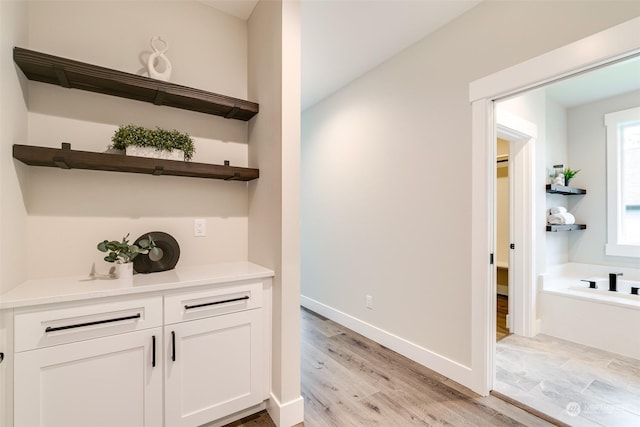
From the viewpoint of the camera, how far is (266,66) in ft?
6.25

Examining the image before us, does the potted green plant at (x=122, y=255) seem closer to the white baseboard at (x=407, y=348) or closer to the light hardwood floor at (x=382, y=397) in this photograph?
the light hardwood floor at (x=382, y=397)

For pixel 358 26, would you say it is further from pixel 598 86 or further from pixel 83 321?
pixel 598 86

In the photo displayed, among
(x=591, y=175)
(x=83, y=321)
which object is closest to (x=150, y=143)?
(x=83, y=321)

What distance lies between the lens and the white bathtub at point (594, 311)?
254cm

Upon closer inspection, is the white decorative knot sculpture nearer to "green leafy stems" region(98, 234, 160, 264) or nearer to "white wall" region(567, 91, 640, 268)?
"green leafy stems" region(98, 234, 160, 264)

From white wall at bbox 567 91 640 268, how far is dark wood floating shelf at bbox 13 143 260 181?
4.09m

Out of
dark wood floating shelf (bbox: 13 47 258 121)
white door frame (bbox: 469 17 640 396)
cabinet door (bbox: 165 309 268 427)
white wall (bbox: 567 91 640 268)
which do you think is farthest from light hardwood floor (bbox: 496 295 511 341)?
dark wood floating shelf (bbox: 13 47 258 121)

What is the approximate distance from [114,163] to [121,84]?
1.45 feet

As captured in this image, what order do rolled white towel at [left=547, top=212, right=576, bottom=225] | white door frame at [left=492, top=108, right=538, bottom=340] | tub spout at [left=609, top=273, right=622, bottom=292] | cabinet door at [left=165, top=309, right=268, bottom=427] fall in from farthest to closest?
rolled white towel at [left=547, top=212, right=576, bottom=225] → tub spout at [left=609, top=273, right=622, bottom=292] → white door frame at [left=492, top=108, right=538, bottom=340] → cabinet door at [left=165, top=309, right=268, bottom=427]

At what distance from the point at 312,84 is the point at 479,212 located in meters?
2.23

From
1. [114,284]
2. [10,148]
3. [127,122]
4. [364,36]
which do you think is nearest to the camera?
[10,148]

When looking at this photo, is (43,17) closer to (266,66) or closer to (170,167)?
(170,167)

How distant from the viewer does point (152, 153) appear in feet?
5.41

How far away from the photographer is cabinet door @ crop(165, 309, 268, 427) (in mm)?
1506
